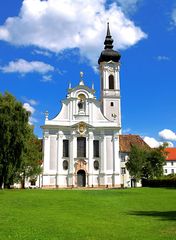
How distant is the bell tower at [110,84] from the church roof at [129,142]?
16.3ft

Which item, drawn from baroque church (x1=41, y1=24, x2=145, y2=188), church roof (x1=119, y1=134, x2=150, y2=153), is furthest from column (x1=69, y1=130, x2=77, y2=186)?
church roof (x1=119, y1=134, x2=150, y2=153)

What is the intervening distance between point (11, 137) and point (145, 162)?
3247 centimetres

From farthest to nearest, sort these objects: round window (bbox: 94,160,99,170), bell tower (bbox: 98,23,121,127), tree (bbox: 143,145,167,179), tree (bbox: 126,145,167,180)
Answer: bell tower (bbox: 98,23,121,127), tree (bbox: 143,145,167,179), tree (bbox: 126,145,167,180), round window (bbox: 94,160,99,170)

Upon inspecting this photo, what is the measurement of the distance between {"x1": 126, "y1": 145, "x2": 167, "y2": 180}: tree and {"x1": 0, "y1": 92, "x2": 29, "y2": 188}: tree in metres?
28.8

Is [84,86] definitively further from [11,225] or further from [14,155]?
[11,225]

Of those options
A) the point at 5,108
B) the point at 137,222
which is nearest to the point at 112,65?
the point at 5,108

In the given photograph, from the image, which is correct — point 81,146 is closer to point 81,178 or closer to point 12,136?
point 81,178

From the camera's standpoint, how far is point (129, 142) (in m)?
78.2

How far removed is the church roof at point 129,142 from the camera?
76.6 meters

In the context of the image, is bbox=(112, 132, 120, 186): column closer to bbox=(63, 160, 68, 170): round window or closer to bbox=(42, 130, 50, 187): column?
bbox=(63, 160, 68, 170): round window

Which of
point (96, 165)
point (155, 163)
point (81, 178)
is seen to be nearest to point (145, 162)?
point (155, 163)

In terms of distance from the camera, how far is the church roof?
7656 centimetres

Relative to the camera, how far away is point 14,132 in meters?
40.3

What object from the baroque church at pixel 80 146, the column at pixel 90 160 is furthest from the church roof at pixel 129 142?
the column at pixel 90 160
